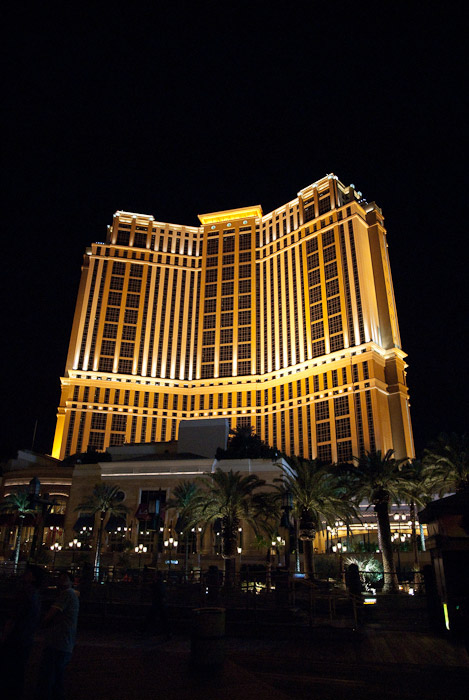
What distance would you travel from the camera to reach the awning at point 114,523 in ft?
140

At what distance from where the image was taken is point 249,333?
110 m

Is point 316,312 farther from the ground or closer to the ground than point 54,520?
farther from the ground

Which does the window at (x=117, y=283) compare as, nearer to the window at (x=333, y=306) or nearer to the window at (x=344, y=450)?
the window at (x=333, y=306)

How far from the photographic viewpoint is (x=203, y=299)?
4515 inches

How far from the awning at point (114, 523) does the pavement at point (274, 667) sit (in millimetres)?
30265

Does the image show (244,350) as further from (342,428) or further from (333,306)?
(342,428)

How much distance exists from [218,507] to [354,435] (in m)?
58.5

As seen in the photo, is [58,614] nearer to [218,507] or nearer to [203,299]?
[218,507]

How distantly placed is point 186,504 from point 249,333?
232 feet

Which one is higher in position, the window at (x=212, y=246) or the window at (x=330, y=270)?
the window at (x=212, y=246)

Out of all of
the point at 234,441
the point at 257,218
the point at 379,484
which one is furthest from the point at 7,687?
the point at 257,218

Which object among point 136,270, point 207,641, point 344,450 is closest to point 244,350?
point 136,270

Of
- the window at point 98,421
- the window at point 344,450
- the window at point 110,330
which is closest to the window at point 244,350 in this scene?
the window at point 110,330

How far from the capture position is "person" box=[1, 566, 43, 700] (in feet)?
21.4
